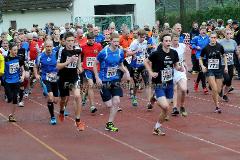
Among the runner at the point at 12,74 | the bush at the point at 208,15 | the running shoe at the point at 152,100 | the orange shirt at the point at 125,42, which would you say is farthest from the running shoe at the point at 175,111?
the bush at the point at 208,15

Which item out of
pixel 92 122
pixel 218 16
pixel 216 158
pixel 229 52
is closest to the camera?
pixel 216 158

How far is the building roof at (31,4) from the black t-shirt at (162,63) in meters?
30.1

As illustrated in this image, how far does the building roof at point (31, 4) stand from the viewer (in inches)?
1667

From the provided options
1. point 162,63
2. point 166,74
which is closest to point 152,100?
point 166,74

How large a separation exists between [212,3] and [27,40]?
51409 mm

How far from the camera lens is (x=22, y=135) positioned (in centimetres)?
1327

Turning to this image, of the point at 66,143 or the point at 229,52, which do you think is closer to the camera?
the point at 66,143

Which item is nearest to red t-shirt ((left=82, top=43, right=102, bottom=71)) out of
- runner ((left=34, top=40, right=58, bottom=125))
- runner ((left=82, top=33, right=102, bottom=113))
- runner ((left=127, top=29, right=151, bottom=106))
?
runner ((left=82, top=33, right=102, bottom=113))

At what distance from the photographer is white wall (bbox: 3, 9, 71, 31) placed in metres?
42.8

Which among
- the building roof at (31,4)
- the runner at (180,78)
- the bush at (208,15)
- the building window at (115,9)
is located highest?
the building roof at (31,4)

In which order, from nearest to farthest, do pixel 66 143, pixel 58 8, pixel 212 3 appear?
pixel 66 143 < pixel 58 8 < pixel 212 3

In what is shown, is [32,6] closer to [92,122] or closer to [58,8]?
[58,8]

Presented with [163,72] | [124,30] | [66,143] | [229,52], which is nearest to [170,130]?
[163,72]

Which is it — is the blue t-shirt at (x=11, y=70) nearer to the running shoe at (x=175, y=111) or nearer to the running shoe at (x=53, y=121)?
the running shoe at (x=53, y=121)
